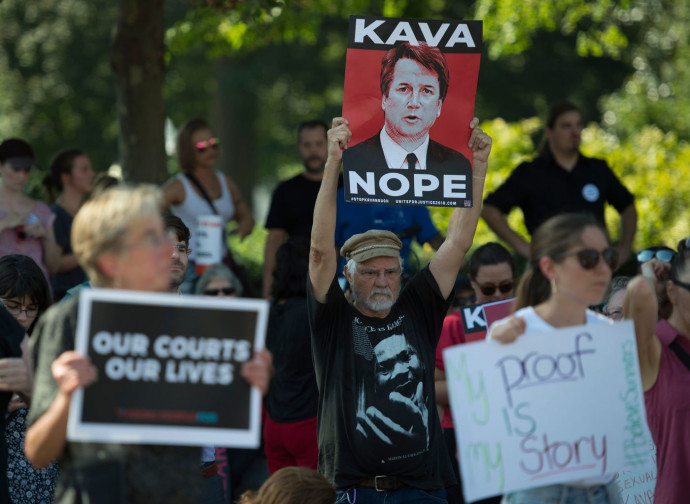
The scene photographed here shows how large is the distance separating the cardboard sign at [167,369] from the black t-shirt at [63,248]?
4941mm


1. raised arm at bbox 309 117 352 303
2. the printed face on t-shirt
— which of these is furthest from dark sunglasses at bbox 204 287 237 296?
the printed face on t-shirt

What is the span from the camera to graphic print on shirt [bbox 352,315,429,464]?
16.8 ft

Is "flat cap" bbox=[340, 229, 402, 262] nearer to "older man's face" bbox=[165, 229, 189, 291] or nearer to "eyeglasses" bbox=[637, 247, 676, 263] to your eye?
"older man's face" bbox=[165, 229, 189, 291]

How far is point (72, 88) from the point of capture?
26031 mm

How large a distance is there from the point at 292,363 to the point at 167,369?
300 cm

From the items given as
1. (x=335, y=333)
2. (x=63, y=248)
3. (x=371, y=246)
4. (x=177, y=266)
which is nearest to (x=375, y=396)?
(x=335, y=333)

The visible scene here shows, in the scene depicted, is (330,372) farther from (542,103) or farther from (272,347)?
(542,103)

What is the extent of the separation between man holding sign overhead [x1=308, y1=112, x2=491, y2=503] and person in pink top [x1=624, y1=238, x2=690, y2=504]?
0.95 metres

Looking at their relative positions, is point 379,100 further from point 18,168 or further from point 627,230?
point 627,230

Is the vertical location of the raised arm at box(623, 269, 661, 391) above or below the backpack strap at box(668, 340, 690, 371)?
above

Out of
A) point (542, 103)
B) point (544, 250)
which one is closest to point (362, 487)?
point (544, 250)

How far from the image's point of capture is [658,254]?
5488 millimetres

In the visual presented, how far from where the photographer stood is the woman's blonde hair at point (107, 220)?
3.71 m

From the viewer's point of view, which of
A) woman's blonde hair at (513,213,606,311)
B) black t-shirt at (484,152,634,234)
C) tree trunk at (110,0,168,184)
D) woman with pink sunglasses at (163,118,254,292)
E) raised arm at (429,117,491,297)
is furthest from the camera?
tree trunk at (110,0,168,184)
